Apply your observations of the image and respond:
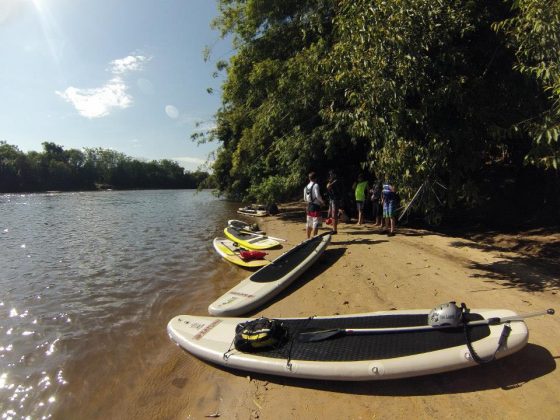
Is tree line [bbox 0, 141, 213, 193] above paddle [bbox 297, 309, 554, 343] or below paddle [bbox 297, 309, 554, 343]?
above

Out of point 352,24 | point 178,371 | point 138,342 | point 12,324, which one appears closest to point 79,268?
point 12,324

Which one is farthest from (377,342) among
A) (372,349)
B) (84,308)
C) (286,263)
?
(84,308)

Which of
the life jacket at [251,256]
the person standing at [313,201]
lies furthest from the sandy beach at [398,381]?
the person standing at [313,201]

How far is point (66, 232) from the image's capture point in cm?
1819

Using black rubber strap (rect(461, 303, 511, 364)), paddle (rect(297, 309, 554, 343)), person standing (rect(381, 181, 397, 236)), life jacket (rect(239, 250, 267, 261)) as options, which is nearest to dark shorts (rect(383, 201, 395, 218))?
person standing (rect(381, 181, 397, 236))

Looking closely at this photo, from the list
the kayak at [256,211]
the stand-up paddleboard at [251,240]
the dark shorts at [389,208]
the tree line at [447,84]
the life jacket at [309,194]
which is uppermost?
the tree line at [447,84]

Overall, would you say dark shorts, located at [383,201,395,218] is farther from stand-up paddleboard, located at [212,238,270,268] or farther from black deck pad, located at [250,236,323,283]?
stand-up paddleboard, located at [212,238,270,268]

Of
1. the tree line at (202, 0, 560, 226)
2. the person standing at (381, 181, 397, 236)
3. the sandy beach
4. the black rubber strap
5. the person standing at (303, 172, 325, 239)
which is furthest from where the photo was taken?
the person standing at (381, 181, 397, 236)

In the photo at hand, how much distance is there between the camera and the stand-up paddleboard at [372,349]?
371 centimetres

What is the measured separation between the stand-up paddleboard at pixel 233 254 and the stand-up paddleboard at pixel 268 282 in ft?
3.40

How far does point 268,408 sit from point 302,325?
4.36ft

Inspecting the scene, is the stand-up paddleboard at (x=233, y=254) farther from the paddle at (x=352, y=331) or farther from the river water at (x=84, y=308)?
the paddle at (x=352, y=331)

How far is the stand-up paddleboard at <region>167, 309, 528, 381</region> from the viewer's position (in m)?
3.71

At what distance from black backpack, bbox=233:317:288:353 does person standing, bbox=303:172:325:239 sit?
530cm
